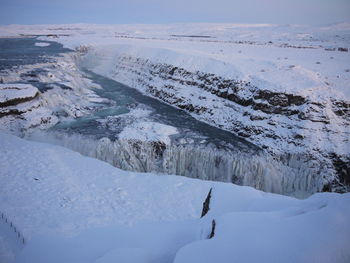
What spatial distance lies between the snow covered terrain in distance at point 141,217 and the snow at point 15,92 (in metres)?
4.65

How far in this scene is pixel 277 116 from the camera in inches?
685

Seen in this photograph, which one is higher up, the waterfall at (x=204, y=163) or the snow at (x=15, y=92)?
the snow at (x=15, y=92)

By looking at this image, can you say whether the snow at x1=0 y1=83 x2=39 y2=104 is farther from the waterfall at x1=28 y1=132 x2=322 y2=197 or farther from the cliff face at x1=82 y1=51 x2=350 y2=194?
the cliff face at x1=82 y1=51 x2=350 y2=194

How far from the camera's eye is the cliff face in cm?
1422

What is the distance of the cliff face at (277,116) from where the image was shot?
46.6ft

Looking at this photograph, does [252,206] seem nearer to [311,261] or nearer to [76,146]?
[311,261]

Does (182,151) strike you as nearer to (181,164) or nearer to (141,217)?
(181,164)

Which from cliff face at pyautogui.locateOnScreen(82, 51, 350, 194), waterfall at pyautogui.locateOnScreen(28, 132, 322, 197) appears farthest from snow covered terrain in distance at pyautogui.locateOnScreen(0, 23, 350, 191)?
waterfall at pyautogui.locateOnScreen(28, 132, 322, 197)

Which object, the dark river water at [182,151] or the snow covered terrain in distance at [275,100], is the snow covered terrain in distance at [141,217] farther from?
the snow covered terrain in distance at [275,100]

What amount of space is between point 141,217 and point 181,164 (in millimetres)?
5333

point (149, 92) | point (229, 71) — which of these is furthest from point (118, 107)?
point (229, 71)

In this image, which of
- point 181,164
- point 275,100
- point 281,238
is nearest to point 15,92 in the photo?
point 181,164

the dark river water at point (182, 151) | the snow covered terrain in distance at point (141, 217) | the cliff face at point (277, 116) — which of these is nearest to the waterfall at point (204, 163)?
the dark river water at point (182, 151)

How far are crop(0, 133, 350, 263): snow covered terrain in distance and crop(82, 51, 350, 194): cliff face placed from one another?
6.76 m
